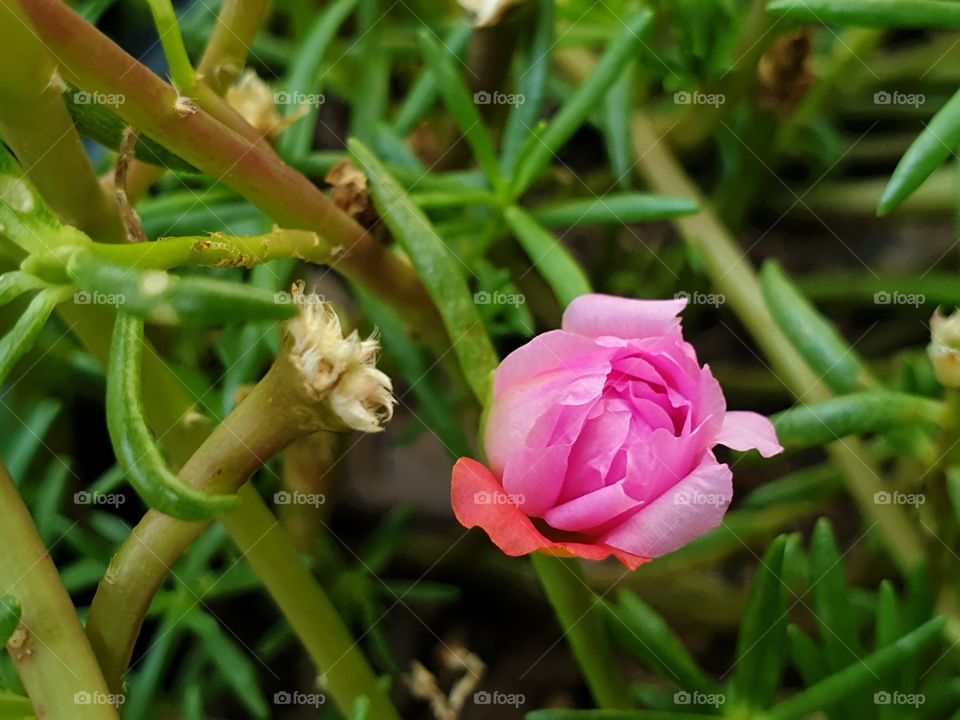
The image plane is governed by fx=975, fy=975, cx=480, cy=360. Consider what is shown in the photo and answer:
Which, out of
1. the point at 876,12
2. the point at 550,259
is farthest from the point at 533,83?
the point at 876,12

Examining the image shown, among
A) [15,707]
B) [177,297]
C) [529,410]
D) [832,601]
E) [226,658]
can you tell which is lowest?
[226,658]

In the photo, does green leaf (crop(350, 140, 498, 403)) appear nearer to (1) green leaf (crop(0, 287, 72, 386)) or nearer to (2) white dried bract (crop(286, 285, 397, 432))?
(2) white dried bract (crop(286, 285, 397, 432))

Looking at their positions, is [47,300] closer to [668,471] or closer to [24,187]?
[24,187]

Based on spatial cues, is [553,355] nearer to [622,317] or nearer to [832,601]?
[622,317]

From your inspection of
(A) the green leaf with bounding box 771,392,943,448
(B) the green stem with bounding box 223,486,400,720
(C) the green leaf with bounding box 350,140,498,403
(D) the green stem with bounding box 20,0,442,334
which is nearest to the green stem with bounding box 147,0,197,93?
(D) the green stem with bounding box 20,0,442,334

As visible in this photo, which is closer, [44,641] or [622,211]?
[44,641]

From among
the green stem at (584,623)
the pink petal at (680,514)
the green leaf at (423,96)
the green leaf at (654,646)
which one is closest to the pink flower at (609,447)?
the pink petal at (680,514)
